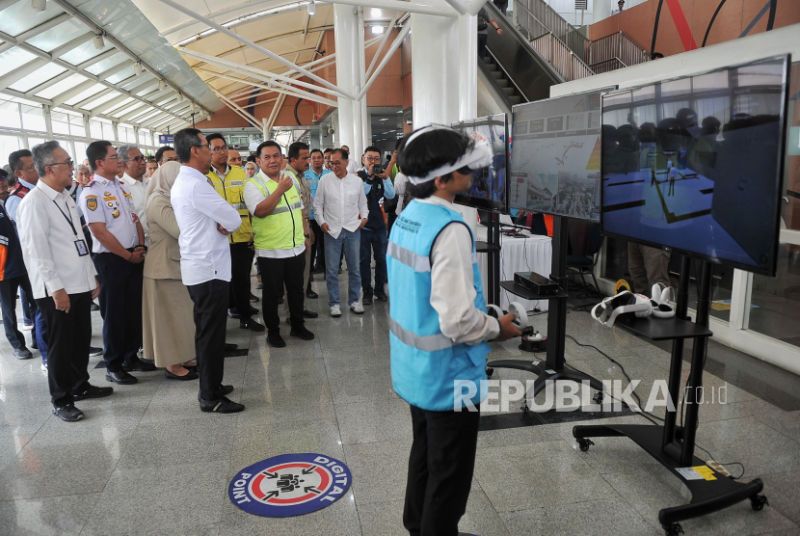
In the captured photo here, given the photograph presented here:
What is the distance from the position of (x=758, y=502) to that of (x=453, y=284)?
192 cm

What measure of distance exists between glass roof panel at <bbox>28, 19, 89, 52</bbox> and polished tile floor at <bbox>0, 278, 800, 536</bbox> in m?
5.60

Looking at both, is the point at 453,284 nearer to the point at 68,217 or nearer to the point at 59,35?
the point at 68,217

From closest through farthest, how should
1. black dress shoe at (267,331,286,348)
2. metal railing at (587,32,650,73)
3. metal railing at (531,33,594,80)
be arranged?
1. black dress shoe at (267,331,286,348)
2. metal railing at (587,32,650,73)
3. metal railing at (531,33,594,80)

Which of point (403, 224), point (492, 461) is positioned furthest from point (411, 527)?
point (403, 224)

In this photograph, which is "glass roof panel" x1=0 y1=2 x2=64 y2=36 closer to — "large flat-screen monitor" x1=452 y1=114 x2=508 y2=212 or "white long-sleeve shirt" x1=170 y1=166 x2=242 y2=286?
"white long-sleeve shirt" x1=170 y1=166 x2=242 y2=286

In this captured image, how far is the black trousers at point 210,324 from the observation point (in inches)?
138

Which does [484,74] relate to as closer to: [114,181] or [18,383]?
[114,181]

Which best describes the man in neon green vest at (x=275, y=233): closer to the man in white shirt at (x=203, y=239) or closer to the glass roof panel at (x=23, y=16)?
the man in white shirt at (x=203, y=239)

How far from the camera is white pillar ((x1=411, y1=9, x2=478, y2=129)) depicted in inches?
182

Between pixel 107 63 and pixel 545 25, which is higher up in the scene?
pixel 545 25

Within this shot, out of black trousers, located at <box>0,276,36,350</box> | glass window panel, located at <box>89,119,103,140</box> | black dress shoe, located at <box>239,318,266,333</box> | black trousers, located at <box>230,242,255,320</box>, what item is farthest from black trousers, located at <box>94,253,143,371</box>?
glass window panel, located at <box>89,119,103,140</box>

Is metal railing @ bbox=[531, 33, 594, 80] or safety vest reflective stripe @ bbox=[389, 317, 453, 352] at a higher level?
metal railing @ bbox=[531, 33, 594, 80]

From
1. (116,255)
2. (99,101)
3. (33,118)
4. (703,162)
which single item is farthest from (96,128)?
(703,162)

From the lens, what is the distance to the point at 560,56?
11594mm
